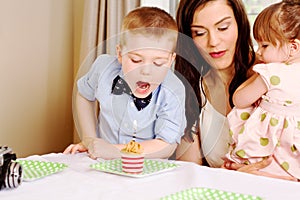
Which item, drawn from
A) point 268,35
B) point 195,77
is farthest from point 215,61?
point 268,35

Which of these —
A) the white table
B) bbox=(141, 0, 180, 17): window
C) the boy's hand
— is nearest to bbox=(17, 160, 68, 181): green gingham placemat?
the white table

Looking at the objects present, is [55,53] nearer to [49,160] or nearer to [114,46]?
[114,46]

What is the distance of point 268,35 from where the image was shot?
4.62ft

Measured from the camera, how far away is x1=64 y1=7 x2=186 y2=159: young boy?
1.33 meters

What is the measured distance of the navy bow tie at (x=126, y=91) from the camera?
1352mm

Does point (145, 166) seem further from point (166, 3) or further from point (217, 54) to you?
point (166, 3)

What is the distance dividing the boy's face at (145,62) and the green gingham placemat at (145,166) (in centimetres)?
18

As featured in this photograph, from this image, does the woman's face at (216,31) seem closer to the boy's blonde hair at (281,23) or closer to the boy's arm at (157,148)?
the boy's blonde hair at (281,23)

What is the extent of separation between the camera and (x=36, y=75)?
2.39 metres

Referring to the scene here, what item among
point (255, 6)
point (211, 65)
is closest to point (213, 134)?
point (211, 65)

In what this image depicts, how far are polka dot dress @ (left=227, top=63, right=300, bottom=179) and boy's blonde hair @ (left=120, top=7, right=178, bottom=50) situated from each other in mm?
264

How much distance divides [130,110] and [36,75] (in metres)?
1.14

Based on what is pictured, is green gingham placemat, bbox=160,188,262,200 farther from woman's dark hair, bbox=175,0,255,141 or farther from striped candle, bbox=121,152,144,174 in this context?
woman's dark hair, bbox=175,0,255,141

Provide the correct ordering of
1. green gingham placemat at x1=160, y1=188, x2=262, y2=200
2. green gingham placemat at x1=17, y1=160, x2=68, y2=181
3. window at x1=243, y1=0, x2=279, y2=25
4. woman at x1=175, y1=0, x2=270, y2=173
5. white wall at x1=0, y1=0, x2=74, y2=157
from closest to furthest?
green gingham placemat at x1=160, y1=188, x2=262, y2=200 → green gingham placemat at x1=17, y1=160, x2=68, y2=181 → woman at x1=175, y1=0, x2=270, y2=173 → window at x1=243, y1=0, x2=279, y2=25 → white wall at x1=0, y1=0, x2=74, y2=157
